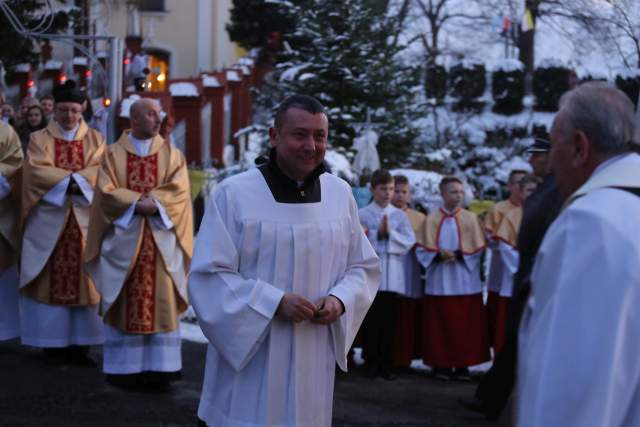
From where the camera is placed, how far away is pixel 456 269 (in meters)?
9.98

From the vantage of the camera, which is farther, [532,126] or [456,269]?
[532,126]

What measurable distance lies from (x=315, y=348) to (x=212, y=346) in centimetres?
47

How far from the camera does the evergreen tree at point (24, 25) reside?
14164 millimetres

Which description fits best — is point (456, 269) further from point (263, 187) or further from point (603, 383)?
point (603, 383)

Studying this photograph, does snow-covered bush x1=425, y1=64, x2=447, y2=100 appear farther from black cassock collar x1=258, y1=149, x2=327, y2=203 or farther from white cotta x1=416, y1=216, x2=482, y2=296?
black cassock collar x1=258, y1=149, x2=327, y2=203

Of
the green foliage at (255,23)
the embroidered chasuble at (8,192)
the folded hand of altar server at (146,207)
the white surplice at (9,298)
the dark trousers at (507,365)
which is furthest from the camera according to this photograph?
the green foliage at (255,23)

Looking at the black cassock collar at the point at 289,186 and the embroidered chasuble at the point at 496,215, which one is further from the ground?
the black cassock collar at the point at 289,186

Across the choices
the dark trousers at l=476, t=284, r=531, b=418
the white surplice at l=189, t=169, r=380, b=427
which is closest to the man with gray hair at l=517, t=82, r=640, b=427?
the dark trousers at l=476, t=284, r=531, b=418

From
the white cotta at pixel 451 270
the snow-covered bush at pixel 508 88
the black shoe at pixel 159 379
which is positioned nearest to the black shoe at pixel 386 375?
the white cotta at pixel 451 270

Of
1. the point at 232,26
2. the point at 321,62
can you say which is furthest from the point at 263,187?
the point at 232,26

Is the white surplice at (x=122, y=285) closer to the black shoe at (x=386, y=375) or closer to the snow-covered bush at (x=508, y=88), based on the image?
the black shoe at (x=386, y=375)

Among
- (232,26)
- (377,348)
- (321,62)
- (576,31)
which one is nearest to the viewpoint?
(377,348)

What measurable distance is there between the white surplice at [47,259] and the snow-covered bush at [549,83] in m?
17.4

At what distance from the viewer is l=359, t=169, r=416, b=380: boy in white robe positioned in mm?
9766
